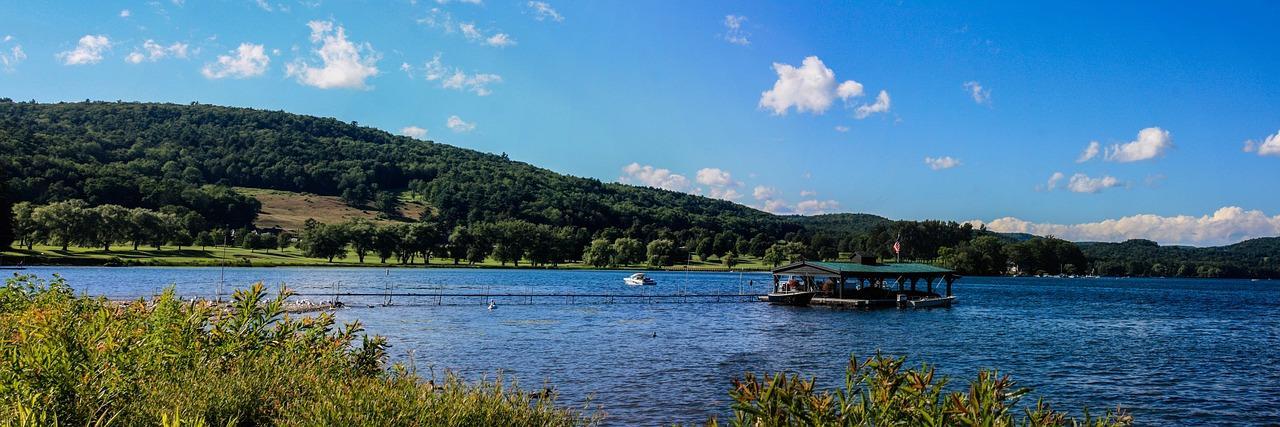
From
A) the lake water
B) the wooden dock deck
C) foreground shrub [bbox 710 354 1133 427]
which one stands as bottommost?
the lake water

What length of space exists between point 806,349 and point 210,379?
111ft

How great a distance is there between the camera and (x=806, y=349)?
4225 cm

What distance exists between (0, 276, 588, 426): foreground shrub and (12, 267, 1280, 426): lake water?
3.38m

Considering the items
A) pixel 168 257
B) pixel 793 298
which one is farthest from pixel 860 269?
pixel 168 257

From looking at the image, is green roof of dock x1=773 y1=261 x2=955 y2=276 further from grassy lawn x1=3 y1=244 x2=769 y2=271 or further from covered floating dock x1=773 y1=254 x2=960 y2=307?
grassy lawn x1=3 y1=244 x2=769 y2=271

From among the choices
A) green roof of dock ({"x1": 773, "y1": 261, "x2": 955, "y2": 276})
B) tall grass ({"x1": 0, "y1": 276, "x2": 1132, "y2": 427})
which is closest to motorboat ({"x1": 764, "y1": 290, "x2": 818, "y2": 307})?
green roof of dock ({"x1": 773, "y1": 261, "x2": 955, "y2": 276})

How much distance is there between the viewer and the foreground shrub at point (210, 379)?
10.2 m

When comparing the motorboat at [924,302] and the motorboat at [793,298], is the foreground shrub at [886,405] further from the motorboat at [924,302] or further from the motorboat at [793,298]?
the motorboat at [924,302]

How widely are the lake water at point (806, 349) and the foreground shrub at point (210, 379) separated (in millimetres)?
3382

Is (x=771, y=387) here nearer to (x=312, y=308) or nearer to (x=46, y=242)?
(x=312, y=308)

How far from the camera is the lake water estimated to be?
28.1 meters

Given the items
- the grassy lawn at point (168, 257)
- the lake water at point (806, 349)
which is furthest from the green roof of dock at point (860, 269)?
the grassy lawn at point (168, 257)

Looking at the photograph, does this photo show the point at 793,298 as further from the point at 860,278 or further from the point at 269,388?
the point at 269,388

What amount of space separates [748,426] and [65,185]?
192124 mm
